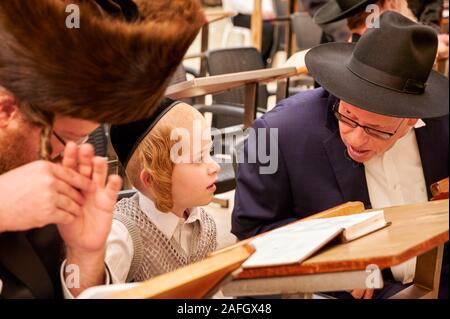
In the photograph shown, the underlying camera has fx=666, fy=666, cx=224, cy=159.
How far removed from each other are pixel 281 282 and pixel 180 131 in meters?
0.71

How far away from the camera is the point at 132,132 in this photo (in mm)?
1647

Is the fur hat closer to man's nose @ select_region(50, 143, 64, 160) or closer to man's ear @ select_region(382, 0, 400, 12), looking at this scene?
man's nose @ select_region(50, 143, 64, 160)

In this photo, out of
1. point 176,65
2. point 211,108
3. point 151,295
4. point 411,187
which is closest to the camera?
point 151,295

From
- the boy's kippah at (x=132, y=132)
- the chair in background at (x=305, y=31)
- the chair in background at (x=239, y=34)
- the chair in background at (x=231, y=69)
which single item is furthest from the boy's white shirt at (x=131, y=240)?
the chair in background at (x=239, y=34)

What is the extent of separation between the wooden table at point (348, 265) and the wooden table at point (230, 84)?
99 centimetres

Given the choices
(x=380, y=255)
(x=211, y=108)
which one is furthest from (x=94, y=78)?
(x=211, y=108)

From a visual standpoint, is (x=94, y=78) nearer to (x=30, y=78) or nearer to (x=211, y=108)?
(x=30, y=78)

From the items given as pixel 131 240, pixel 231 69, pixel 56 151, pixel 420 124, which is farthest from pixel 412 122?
pixel 231 69

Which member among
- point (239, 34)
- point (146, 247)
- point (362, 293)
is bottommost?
point (239, 34)

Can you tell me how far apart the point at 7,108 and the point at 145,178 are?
60 cm

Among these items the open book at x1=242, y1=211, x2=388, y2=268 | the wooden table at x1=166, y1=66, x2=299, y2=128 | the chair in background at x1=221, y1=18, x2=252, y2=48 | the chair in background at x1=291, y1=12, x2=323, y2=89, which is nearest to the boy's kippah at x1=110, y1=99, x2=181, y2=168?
the wooden table at x1=166, y1=66, x2=299, y2=128

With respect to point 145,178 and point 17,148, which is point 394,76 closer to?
point 145,178

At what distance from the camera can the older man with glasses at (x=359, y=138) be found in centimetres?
166
